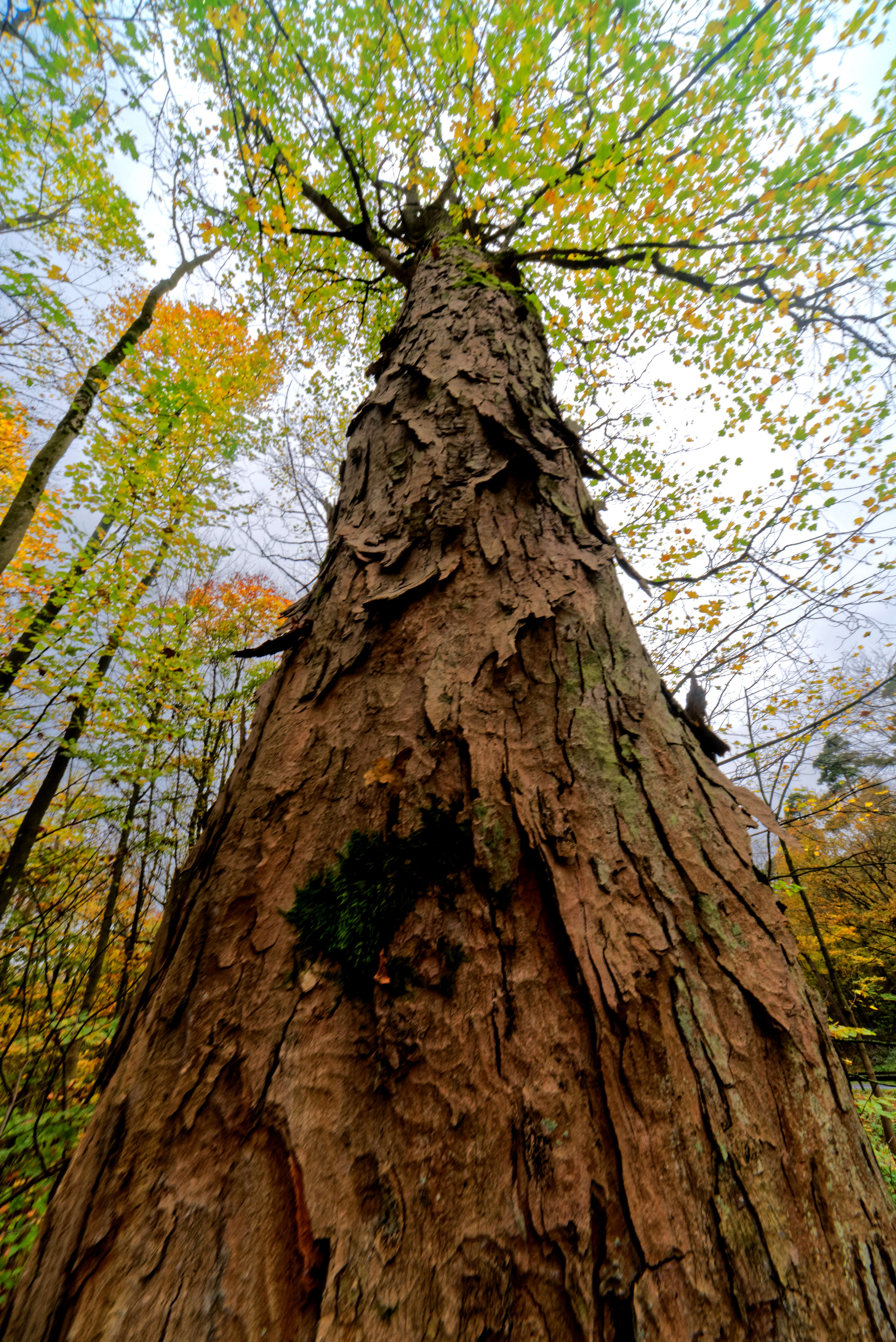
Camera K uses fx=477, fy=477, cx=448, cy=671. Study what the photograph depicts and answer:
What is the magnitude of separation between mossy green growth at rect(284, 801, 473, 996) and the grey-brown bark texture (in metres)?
0.02

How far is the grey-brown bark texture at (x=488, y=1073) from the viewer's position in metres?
0.58

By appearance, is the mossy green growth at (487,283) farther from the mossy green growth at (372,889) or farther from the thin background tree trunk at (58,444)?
the thin background tree trunk at (58,444)

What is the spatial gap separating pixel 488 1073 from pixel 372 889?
33 centimetres

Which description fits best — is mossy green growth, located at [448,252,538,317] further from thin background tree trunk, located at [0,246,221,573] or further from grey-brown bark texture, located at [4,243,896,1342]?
thin background tree trunk, located at [0,246,221,573]

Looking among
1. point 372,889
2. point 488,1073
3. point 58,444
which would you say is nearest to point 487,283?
point 372,889

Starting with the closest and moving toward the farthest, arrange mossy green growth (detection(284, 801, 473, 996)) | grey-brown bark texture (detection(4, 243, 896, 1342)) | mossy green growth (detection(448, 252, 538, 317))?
grey-brown bark texture (detection(4, 243, 896, 1342)) < mossy green growth (detection(284, 801, 473, 996)) < mossy green growth (detection(448, 252, 538, 317))

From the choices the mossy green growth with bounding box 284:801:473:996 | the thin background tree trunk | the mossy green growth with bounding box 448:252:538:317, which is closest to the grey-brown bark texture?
the mossy green growth with bounding box 284:801:473:996

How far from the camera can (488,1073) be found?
72 cm

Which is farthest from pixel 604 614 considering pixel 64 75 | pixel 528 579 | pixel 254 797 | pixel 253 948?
pixel 64 75

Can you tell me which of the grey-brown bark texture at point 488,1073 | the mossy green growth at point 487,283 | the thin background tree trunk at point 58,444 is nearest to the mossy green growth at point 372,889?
the grey-brown bark texture at point 488,1073

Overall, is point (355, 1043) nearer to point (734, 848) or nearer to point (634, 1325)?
point (634, 1325)

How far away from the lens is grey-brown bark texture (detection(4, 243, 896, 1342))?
1.90 feet

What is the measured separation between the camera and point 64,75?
3.57 metres

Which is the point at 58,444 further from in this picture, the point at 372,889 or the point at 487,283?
the point at 372,889
